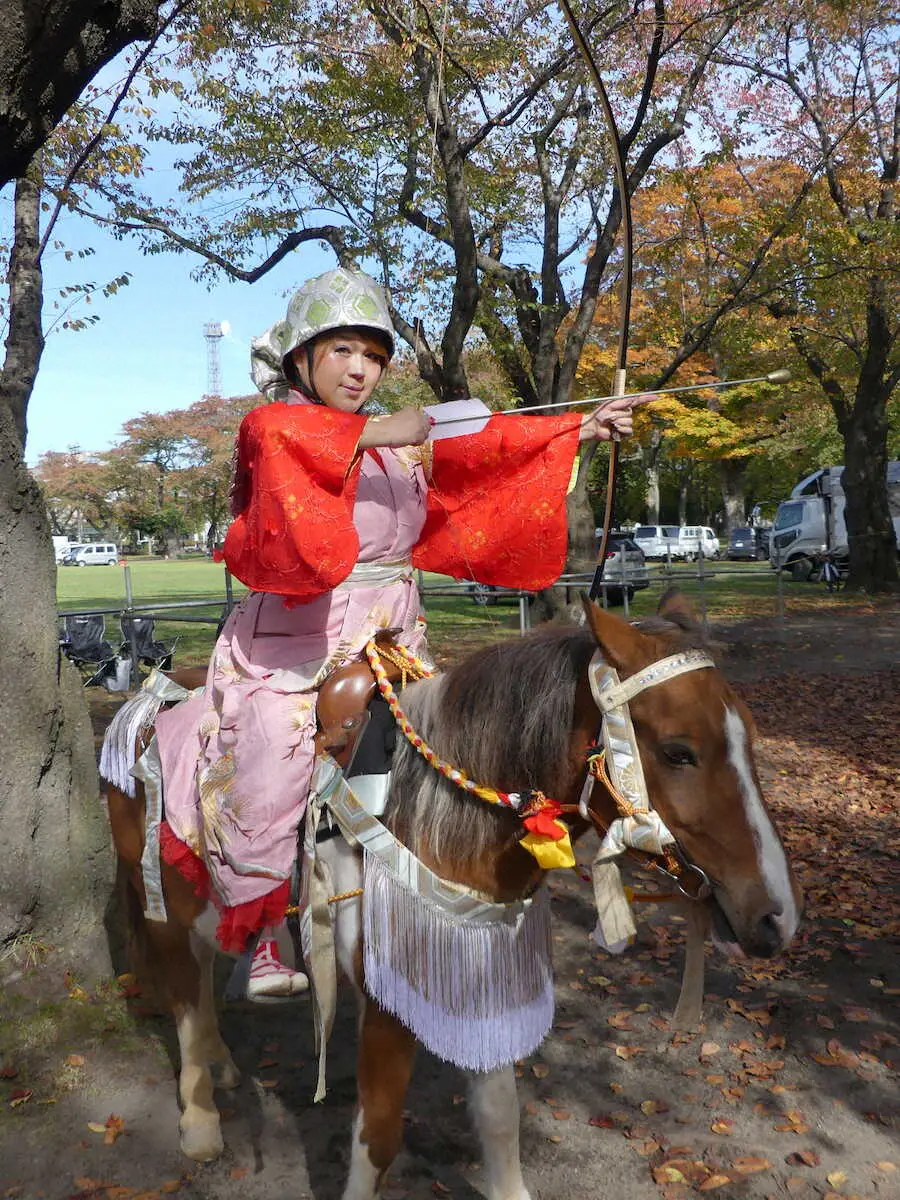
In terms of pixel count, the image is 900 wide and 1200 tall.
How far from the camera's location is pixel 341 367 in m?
2.56

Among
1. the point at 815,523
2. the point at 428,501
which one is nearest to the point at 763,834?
the point at 428,501

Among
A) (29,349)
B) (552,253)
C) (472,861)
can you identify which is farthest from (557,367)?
(472,861)

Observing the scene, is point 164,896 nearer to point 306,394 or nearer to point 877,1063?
point 306,394

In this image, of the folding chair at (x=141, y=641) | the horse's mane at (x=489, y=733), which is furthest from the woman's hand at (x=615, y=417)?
the folding chair at (x=141, y=641)

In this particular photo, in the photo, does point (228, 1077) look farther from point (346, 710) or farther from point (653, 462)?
point (653, 462)

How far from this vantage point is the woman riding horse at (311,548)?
221 centimetres

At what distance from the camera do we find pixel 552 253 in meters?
12.5

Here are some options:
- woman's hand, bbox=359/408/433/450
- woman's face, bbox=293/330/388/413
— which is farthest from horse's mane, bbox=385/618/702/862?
woman's face, bbox=293/330/388/413

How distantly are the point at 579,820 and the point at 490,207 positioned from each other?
1192cm

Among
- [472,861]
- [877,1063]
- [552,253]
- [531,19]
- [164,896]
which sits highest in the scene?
[531,19]

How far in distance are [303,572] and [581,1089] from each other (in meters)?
2.52

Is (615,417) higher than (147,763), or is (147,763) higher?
(615,417)

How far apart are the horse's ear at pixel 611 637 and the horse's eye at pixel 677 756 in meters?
0.19

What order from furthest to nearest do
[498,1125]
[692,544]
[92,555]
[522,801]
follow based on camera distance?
[92,555] < [692,544] < [498,1125] < [522,801]
